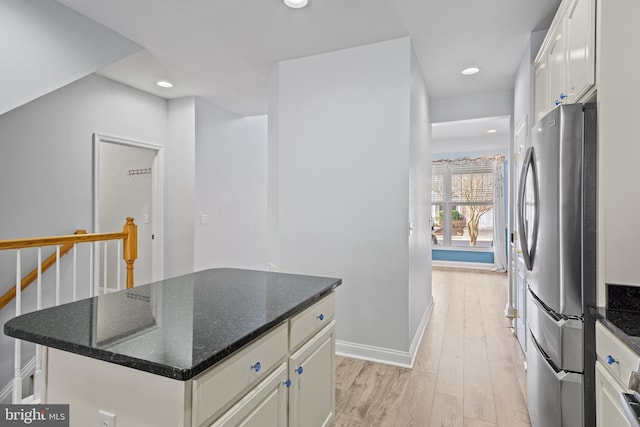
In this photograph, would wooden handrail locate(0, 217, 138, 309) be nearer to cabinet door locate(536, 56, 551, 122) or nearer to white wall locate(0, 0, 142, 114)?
white wall locate(0, 0, 142, 114)

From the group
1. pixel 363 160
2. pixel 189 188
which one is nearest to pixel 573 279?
pixel 363 160

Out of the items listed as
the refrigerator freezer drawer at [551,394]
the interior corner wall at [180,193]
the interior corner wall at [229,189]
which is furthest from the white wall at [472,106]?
the interior corner wall at [180,193]

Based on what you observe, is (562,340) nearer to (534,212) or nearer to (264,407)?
(534,212)

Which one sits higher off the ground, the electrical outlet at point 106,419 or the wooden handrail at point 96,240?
the wooden handrail at point 96,240

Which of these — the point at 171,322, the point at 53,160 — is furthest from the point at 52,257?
the point at 171,322

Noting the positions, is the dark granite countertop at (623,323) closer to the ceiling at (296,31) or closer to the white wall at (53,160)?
the ceiling at (296,31)

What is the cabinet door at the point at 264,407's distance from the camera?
1.04m

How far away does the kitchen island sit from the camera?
905 millimetres

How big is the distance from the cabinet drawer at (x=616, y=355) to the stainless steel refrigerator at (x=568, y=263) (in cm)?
11

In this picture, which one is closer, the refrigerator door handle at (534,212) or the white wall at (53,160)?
the refrigerator door handle at (534,212)

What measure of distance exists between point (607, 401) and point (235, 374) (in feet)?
4.31

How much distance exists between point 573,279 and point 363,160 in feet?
5.59

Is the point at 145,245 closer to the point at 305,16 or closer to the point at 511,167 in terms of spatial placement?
the point at 305,16
